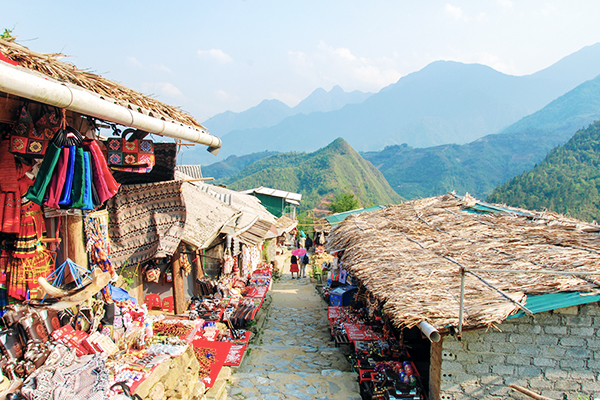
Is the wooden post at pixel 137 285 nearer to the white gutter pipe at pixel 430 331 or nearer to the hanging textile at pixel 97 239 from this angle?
the hanging textile at pixel 97 239

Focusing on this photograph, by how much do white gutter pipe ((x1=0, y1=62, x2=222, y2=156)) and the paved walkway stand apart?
5.45m

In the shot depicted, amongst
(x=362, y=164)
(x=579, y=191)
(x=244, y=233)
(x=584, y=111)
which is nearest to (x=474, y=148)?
(x=584, y=111)

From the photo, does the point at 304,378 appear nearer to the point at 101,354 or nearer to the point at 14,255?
the point at 101,354

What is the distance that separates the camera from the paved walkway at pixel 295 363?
732cm

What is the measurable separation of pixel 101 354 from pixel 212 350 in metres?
3.64

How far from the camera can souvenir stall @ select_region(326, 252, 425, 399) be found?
696 cm

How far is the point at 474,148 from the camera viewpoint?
127 metres

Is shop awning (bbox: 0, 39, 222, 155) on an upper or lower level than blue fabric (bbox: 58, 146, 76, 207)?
upper

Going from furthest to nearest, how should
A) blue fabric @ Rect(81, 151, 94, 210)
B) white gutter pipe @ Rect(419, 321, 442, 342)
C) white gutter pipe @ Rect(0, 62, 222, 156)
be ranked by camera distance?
white gutter pipe @ Rect(419, 321, 442, 342) → blue fabric @ Rect(81, 151, 94, 210) → white gutter pipe @ Rect(0, 62, 222, 156)

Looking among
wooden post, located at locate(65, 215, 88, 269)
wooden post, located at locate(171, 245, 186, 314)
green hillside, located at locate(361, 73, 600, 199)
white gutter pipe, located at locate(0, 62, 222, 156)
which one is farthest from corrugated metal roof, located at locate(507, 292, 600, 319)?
green hillside, located at locate(361, 73, 600, 199)

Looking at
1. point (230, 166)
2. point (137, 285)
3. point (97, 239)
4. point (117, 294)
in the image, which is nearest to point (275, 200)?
point (137, 285)

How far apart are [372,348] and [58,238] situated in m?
7.29

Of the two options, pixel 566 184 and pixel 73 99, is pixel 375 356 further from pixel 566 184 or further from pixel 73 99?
pixel 566 184

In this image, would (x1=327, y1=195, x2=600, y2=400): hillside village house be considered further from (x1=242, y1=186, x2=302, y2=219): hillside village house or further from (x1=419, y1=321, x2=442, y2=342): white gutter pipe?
(x1=242, y1=186, x2=302, y2=219): hillside village house
